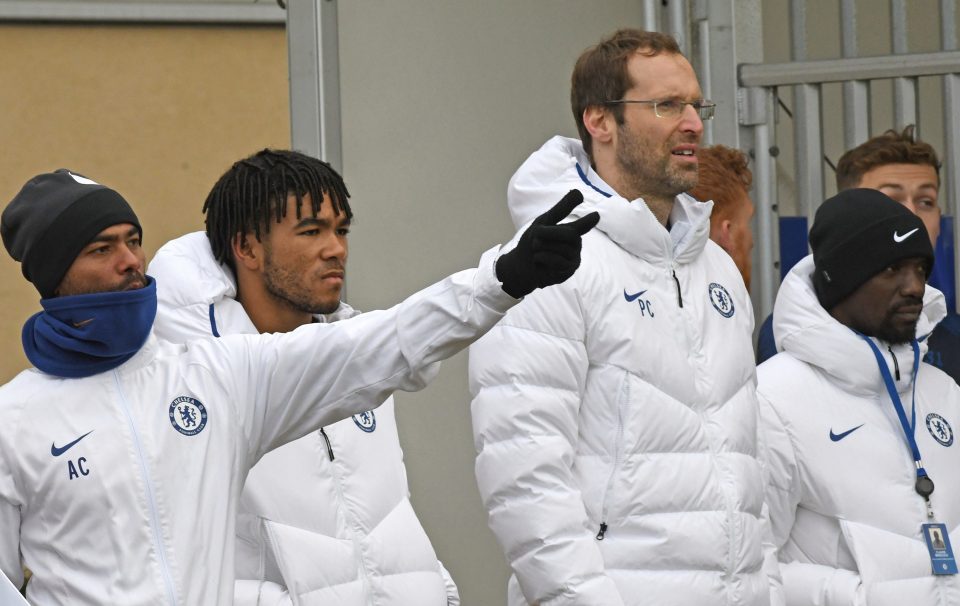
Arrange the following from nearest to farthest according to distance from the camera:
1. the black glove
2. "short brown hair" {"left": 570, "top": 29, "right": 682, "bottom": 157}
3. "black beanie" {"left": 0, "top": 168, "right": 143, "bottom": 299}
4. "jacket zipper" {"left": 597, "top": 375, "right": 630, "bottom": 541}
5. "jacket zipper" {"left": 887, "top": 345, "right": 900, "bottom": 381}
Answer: the black glove
"black beanie" {"left": 0, "top": 168, "right": 143, "bottom": 299}
"jacket zipper" {"left": 597, "top": 375, "right": 630, "bottom": 541}
"short brown hair" {"left": 570, "top": 29, "right": 682, "bottom": 157}
"jacket zipper" {"left": 887, "top": 345, "right": 900, "bottom": 381}

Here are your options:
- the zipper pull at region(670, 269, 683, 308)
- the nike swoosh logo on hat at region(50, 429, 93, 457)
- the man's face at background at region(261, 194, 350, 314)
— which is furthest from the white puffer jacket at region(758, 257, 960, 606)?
the nike swoosh logo on hat at region(50, 429, 93, 457)

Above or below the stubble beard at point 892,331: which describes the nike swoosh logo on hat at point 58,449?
below

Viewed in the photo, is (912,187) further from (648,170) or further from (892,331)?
(648,170)

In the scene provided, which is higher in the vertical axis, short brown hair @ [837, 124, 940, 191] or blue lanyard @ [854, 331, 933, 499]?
short brown hair @ [837, 124, 940, 191]

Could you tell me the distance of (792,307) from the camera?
4496 mm

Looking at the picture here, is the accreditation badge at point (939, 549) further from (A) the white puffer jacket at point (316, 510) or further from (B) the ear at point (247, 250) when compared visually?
(B) the ear at point (247, 250)

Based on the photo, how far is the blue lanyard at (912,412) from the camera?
4.21 meters

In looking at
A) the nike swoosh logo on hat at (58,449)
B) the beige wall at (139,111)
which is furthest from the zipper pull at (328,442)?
the beige wall at (139,111)

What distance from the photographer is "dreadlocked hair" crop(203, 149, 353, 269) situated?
12.3ft

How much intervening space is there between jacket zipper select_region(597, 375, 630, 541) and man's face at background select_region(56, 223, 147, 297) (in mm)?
1117

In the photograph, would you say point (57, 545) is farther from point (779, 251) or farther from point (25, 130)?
point (25, 130)

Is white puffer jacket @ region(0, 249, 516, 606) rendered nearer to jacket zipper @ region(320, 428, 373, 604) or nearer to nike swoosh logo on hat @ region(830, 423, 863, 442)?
jacket zipper @ region(320, 428, 373, 604)

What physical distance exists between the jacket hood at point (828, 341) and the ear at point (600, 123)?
0.77m

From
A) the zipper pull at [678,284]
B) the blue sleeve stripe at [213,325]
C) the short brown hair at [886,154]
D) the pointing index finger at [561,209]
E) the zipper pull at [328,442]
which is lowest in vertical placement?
the zipper pull at [328,442]
